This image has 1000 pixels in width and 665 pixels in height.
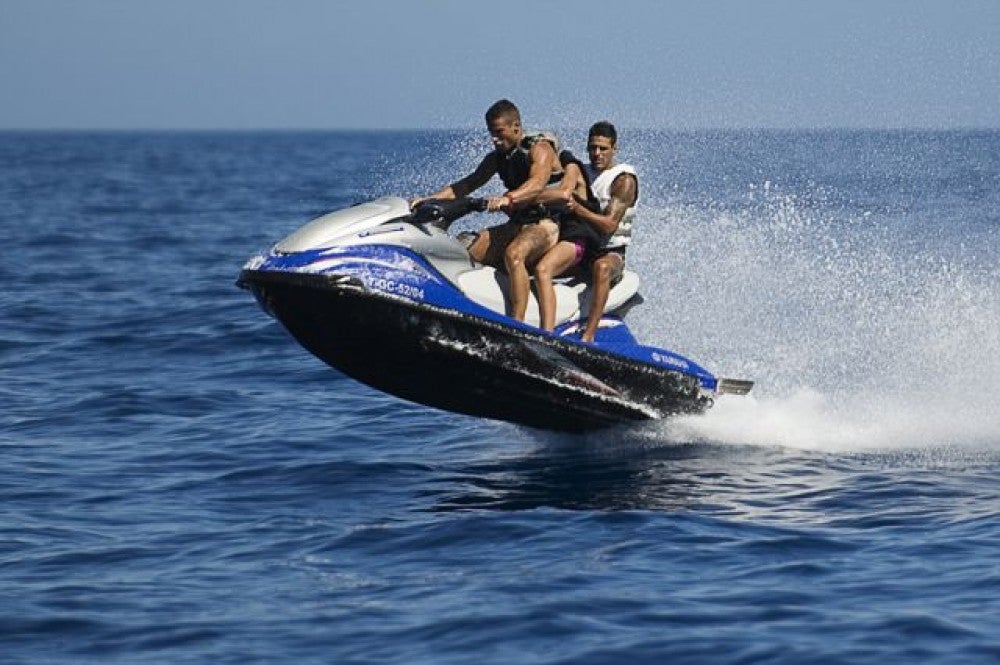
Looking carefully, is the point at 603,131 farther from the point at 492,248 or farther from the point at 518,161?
the point at 492,248

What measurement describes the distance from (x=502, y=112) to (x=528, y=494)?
2110 mm

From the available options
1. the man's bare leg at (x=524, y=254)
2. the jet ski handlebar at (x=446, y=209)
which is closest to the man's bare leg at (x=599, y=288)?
the man's bare leg at (x=524, y=254)

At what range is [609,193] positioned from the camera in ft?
32.5

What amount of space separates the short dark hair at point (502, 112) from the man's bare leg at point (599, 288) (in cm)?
107

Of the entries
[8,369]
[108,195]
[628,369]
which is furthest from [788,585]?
[108,195]

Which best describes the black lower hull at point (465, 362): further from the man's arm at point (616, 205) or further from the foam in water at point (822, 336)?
the man's arm at point (616, 205)

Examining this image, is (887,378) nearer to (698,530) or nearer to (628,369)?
(628,369)

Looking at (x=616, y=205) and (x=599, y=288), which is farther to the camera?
(x=599, y=288)

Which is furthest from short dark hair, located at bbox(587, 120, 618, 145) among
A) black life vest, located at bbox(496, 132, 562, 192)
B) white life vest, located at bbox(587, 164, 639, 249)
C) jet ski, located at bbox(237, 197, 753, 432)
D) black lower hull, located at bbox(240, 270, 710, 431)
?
black lower hull, located at bbox(240, 270, 710, 431)

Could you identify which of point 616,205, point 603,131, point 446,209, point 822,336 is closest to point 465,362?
point 446,209

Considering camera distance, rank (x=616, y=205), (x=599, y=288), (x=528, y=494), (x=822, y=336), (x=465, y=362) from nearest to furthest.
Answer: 1. (x=528, y=494)
2. (x=465, y=362)
3. (x=616, y=205)
4. (x=599, y=288)
5. (x=822, y=336)

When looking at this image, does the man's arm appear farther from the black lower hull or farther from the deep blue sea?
the deep blue sea

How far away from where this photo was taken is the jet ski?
9.12 m

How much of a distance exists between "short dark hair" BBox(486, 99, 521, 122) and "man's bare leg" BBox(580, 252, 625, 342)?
1075mm
